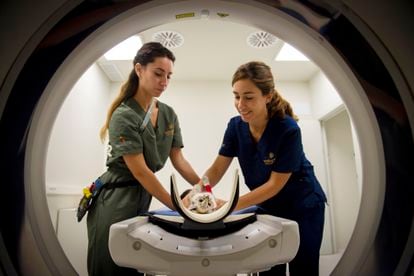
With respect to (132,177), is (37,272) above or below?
below

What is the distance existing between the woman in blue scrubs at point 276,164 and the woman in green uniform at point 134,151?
350 mm

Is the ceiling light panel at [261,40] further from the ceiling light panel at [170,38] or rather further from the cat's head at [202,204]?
the cat's head at [202,204]

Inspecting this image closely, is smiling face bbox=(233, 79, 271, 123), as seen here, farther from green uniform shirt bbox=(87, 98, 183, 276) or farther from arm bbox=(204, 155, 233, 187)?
green uniform shirt bbox=(87, 98, 183, 276)

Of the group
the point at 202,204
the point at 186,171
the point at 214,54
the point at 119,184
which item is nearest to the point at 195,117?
the point at 214,54

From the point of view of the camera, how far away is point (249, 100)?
4.46 feet

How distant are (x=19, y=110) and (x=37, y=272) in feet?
1.11

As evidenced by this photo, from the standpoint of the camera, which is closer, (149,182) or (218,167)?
(149,182)

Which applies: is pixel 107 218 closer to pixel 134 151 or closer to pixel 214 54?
pixel 134 151

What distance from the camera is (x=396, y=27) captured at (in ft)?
1.88

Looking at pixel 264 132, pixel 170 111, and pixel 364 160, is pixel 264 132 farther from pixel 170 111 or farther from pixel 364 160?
pixel 364 160

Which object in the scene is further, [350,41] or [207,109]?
[207,109]

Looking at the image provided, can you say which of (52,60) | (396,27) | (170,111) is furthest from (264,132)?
(52,60)

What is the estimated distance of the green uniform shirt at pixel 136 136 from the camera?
1240mm

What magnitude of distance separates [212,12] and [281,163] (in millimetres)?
686
